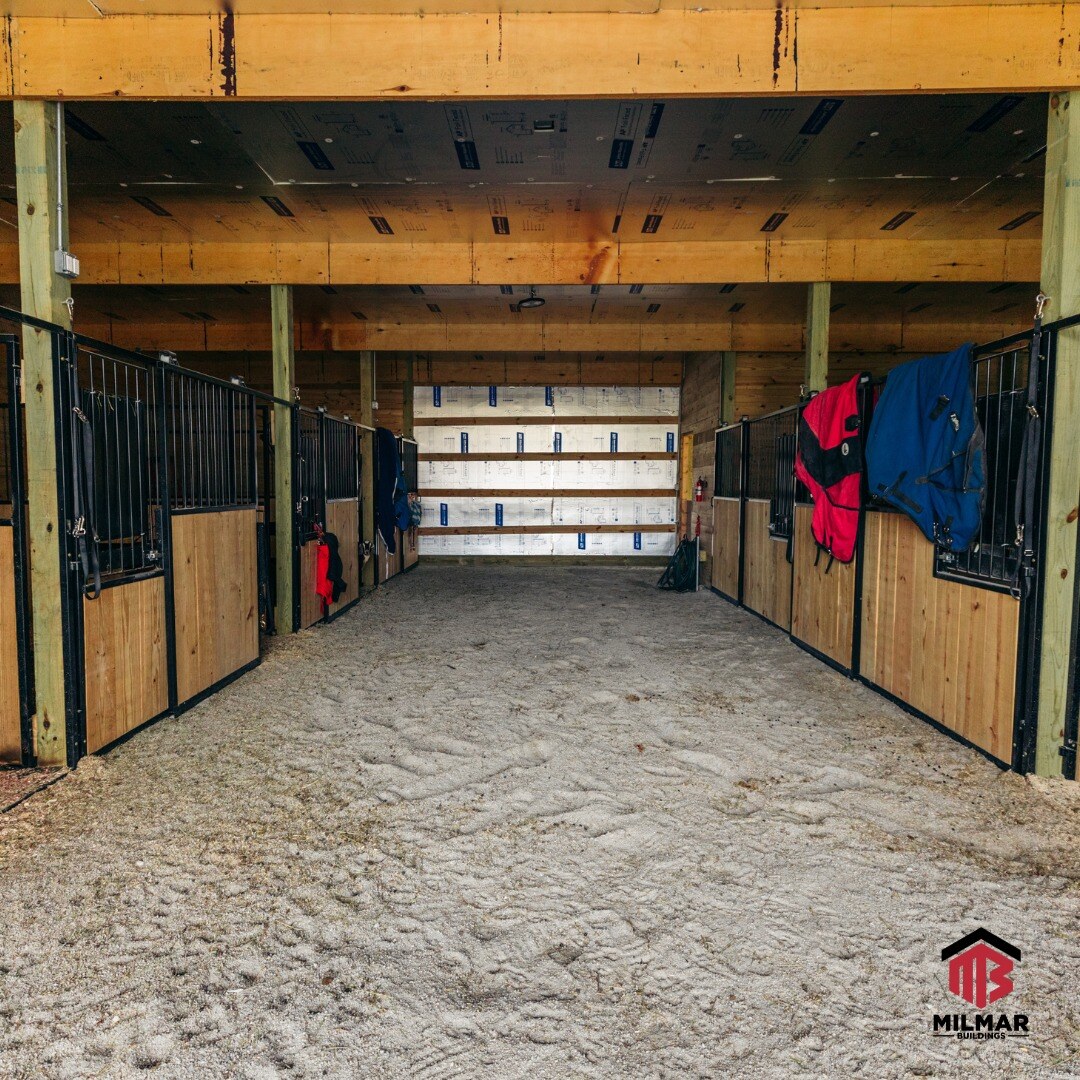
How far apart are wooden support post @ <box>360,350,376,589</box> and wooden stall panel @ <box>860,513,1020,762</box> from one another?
5.49 metres

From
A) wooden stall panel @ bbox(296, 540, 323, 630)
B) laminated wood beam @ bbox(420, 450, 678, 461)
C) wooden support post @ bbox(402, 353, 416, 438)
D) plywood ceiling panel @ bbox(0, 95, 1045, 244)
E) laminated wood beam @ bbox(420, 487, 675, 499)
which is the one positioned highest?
plywood ceiling panel @ bbox(0, 95, 1045, 244)

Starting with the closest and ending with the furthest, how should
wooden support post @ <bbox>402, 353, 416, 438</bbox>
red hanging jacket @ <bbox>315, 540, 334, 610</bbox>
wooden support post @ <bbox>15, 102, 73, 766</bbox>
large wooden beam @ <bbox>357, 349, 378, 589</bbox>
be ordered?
wooden support post @ <bbox>15, 102, 73, 766</bbox>
red hanging jacket @ <bbox>315, 540, 334, 610</bbox>
large wooden beam @ <bbox>357, 349, 378, 589</bbox>
wooden support post @ <bbox>402, 353, 416, 438</bbox>

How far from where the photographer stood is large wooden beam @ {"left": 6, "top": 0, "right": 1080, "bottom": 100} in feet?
10.1

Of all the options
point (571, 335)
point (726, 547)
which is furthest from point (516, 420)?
point (726, 547)

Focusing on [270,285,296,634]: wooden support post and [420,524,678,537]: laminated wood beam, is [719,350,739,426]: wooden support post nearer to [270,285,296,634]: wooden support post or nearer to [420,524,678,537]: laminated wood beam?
[420,524,678,537]: laminated wood beam

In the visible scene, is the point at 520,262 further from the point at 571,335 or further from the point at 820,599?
the point at 820,599

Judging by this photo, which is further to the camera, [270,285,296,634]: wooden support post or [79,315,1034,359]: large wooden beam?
[79,315,1034,359]: large wooden beam

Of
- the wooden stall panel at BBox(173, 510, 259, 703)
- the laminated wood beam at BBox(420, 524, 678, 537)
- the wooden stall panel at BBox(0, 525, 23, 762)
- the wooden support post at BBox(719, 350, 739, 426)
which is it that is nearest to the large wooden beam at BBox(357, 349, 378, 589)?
the laminated wood beam at BBox(420, 524, 678, 537)

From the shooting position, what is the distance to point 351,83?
3205mm

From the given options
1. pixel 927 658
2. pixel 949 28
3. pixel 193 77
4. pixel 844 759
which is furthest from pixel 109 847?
pixel 949 28

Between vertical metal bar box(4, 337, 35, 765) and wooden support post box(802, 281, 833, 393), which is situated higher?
wooden support post box(802, 281, 833, 393)

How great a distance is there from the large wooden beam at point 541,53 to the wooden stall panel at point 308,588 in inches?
132

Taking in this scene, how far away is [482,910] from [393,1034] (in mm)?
477

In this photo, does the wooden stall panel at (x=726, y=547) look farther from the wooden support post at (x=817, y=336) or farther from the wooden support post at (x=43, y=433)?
the wooden support post at (x=43, y=433)
